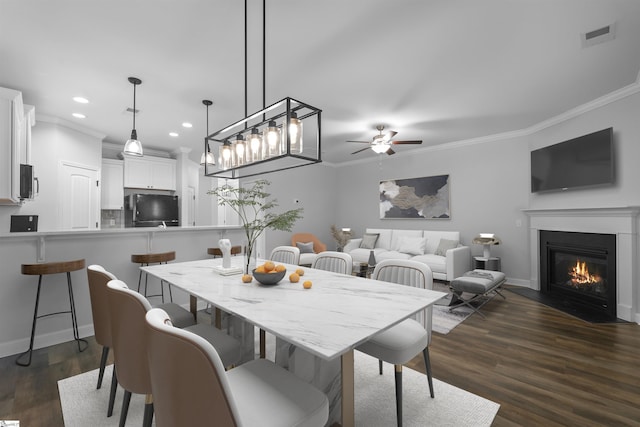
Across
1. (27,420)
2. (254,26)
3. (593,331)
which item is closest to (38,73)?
(254,26)

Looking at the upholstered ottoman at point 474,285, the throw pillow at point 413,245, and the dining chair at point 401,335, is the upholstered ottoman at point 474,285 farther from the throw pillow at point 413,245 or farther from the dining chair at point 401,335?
the dining chair at point 401,335

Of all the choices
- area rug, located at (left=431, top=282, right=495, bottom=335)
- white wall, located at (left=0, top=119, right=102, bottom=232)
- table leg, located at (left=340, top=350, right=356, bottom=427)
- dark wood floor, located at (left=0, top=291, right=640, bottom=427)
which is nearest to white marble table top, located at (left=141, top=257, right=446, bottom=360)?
table leg, located at (left=340, top=350, right=356, bottom=427)

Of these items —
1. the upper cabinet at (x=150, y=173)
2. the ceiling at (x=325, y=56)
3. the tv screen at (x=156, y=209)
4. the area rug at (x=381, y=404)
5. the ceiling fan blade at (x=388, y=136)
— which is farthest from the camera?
the upper cabinet at (x=150, y=173)

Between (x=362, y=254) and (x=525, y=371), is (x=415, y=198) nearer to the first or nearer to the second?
(x=362, y=254)

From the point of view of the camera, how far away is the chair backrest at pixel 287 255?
2934 mm

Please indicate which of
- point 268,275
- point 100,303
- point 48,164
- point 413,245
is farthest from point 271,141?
point 413,245

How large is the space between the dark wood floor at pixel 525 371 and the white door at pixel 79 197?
8.18ft

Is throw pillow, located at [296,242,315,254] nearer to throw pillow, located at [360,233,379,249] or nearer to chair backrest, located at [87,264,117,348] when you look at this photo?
throw pillow, located at [360,233,379,249]

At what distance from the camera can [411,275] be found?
6.48 ft

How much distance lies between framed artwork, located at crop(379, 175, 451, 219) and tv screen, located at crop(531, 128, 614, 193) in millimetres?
1556

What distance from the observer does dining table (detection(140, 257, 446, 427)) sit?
1049mm

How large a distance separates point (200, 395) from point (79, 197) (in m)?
5.14

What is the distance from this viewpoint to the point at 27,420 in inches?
66.2

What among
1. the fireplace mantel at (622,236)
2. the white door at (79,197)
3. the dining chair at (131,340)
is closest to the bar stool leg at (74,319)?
the dining chair at (131,340)
